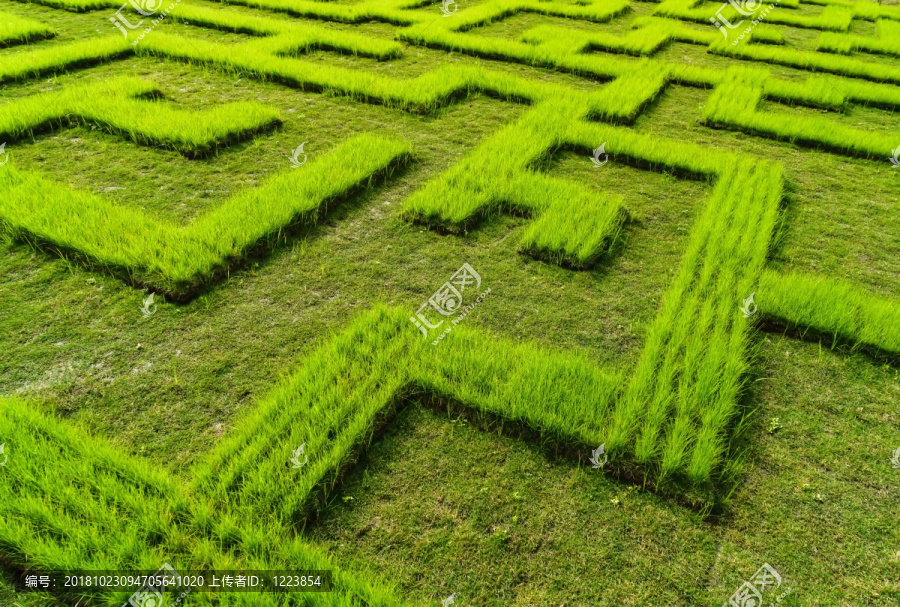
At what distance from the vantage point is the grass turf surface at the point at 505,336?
7.73 feet

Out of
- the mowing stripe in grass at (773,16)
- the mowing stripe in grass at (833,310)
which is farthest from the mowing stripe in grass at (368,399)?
the mowing stripe in grass at (773,16)

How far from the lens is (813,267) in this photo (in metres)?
4.28

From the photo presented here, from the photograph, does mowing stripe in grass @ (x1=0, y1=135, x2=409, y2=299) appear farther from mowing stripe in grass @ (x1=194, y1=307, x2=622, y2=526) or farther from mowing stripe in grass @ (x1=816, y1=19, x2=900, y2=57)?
mowing stripe in grass @ (x1=816, y1=19, x2=900, y2=57)

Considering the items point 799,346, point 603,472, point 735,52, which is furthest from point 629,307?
point 735,52

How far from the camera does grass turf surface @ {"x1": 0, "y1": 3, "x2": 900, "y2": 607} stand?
236cm

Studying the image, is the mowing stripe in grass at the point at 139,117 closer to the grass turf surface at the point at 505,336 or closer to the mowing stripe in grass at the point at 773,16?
the grass turf surface at the point at 505,336

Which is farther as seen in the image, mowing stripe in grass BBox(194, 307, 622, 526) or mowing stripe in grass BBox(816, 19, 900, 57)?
mowing stripe in grass BBox(816, 19, 900, 57)

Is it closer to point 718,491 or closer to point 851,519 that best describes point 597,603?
point 718,491

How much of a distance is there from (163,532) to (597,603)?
180 cm

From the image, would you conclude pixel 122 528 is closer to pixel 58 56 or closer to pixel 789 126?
pixel 58 56

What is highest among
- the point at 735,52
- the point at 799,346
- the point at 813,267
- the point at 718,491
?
the point at 735,52

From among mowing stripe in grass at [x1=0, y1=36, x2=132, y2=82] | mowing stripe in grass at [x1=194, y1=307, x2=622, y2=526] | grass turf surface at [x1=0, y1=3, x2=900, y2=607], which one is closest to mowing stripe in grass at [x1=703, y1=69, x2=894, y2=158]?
grass turf surface at [x1=0, y1=3, x2=900, y2=607]

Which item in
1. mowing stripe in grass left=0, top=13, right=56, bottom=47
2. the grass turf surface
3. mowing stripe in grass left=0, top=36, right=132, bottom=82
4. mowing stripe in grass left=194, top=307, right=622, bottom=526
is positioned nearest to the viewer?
the grass turf surface

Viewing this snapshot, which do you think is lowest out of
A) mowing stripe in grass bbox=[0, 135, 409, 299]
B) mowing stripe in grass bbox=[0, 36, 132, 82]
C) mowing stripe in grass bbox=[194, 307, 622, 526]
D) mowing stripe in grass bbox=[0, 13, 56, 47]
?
mowing stripe in grass bbox=[194, 307, 622, 526]
